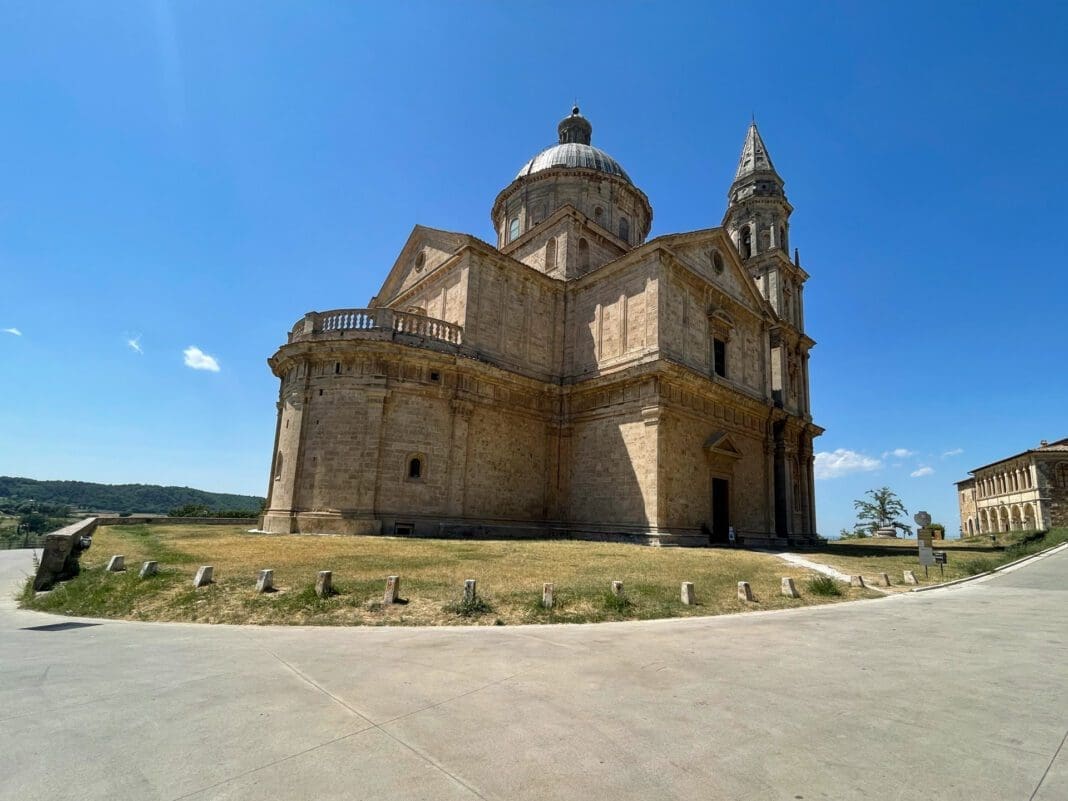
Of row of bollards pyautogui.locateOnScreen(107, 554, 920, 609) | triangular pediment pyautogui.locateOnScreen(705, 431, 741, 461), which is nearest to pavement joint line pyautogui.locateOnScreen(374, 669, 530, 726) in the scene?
row of bollards pyautogui.locateOnScreen(107, 554, 920, 609)

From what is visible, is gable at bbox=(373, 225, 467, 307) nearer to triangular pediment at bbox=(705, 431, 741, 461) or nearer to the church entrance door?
triangular pediment at bbox=(705, 431, 741, 461)

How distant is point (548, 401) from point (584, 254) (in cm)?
895

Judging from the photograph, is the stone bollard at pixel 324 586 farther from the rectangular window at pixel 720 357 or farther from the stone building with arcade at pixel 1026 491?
the stone building with arcade at pixel 1026 491

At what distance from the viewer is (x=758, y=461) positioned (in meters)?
28.8

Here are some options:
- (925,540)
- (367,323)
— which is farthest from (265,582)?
(925,540)

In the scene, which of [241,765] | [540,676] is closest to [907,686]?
[540,676]

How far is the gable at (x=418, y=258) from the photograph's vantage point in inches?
1072

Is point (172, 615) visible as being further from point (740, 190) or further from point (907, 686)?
point (740, 190)

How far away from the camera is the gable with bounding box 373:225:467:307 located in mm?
27219

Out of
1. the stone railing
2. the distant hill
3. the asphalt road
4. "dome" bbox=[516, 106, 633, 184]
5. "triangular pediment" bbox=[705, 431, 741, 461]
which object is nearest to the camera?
the asphalt road

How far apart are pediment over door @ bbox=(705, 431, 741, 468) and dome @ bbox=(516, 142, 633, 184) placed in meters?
19.3

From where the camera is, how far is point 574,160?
35.1 m

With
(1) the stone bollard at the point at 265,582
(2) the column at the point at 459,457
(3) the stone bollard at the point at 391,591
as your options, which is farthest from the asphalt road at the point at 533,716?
(2) the column at the point at 459,457

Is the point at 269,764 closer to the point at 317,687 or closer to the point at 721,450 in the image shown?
the point at 317,687
